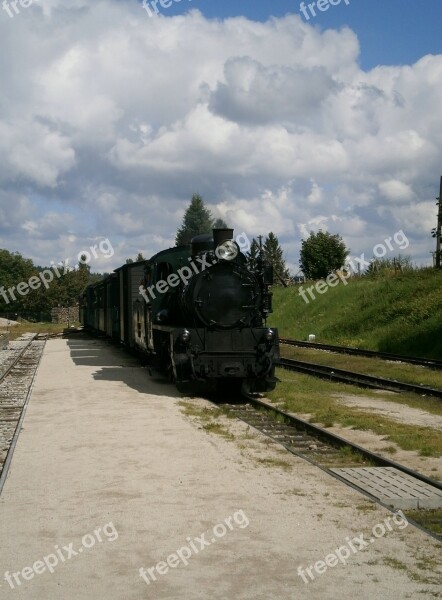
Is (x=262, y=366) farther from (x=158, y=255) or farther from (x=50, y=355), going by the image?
(x=50, y=355)

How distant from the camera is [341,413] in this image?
42.6 feet

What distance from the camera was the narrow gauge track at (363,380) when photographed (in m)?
16.5

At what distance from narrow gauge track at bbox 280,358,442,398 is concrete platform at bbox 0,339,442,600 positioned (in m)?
6.86

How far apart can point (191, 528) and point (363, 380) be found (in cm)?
1325

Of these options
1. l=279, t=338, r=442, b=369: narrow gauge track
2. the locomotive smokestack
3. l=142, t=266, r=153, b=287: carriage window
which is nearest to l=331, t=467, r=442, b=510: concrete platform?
the locomotive smokestack

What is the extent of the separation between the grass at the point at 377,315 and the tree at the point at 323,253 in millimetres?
10888

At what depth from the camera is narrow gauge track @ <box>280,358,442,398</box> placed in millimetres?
16500

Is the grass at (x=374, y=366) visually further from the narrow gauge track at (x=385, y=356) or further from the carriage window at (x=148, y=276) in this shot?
the carriage window at (x=148, y=276)

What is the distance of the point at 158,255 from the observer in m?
17.9

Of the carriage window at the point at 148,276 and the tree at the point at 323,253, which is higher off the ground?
the tree at the point at 323,253

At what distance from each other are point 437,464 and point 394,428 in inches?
99.1

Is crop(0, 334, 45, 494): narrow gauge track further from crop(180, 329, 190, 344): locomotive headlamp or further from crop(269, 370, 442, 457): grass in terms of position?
crop(269, 370, 442, 457): grass

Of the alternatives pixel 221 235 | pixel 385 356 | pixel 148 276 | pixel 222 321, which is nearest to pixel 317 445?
pixel 222 321

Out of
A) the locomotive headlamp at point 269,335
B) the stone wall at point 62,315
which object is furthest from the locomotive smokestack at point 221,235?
the stone wall at point 62,315
